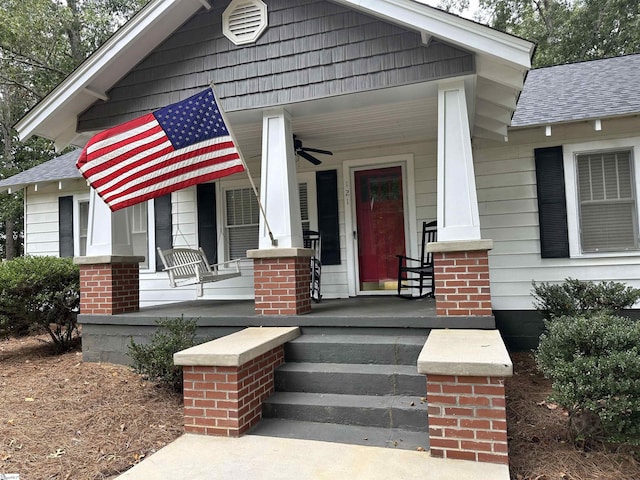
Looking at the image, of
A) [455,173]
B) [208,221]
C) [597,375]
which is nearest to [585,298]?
[455,173]

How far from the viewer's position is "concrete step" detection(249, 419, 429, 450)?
273cm

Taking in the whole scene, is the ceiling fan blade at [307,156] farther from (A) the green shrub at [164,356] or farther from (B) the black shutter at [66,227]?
(B) the black shutter at [66,227]

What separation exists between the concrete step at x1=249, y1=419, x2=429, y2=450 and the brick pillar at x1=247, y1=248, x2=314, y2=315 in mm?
1176

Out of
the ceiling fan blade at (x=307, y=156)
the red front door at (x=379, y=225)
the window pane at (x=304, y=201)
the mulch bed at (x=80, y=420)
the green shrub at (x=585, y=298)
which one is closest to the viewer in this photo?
the mulch bed at (x=80, y=420)

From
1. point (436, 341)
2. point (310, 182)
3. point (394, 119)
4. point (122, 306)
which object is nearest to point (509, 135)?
point (394, 119)

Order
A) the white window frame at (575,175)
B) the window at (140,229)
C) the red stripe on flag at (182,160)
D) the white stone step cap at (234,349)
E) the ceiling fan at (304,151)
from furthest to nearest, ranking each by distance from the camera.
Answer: the window at (140,229), the ceiling fan at (304,151), the white window frame at (575,175), the red stripe on flag at (182,160), the white stone step cap at (234,349)

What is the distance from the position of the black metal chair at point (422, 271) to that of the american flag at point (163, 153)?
96.9 inches

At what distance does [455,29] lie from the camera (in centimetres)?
357

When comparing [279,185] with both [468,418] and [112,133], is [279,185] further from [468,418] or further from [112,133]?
[468,418]

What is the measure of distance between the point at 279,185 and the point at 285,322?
1.30m

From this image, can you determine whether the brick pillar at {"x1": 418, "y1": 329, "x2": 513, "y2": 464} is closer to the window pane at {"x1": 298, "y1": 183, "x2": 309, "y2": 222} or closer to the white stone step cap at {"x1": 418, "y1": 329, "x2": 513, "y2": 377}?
the white stone step cap at {"x1": 418, "y1": 329, "x2": 513, "y2": 377}

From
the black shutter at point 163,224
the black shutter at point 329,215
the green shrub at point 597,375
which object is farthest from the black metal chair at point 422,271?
the black shutter at point 163,224

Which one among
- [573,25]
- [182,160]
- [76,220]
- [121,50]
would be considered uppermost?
[573,25]

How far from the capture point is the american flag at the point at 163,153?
3834mm
